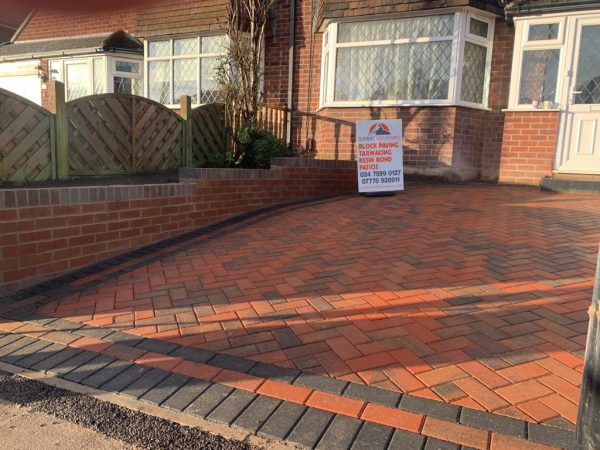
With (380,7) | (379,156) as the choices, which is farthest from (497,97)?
(379,156)

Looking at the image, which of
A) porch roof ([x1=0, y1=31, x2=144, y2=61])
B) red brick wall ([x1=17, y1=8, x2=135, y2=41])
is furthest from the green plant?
red brick wall ([x1=17, y1=8, x2=135, y2=41])

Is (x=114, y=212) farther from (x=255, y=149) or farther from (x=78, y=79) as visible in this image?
(x=78, y=79)

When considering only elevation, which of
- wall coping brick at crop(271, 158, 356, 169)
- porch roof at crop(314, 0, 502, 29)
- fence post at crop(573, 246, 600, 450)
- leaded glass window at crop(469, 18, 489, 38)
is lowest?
fence post at crop(573, 246, 600, 450)

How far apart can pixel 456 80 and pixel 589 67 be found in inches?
88.5

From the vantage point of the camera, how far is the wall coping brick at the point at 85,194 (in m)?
4.23

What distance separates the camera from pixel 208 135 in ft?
28.3

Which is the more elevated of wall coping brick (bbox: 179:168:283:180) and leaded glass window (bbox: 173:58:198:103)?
leaded glass window (bbox: 173:58:198:103)

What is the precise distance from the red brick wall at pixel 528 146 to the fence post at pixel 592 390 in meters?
8.27

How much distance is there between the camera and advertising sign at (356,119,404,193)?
788 centimetres

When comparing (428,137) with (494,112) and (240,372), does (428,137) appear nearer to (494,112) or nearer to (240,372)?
(494,112)

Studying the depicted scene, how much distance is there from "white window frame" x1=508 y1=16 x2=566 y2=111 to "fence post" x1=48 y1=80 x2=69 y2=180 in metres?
7.69

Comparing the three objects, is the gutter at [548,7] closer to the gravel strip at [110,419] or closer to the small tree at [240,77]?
the small tree at [240,77]

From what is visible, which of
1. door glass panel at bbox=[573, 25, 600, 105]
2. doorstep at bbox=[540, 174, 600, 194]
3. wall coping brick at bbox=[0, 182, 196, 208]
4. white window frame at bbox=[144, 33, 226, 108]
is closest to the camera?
wall coping brick at bbox=[0, 182, 196, 208]

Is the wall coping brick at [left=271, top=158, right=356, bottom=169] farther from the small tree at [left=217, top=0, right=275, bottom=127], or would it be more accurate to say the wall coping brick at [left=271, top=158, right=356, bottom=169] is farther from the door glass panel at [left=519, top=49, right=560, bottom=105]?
the door glass panel at [left=519, top=49, right=560, bottom=105]
